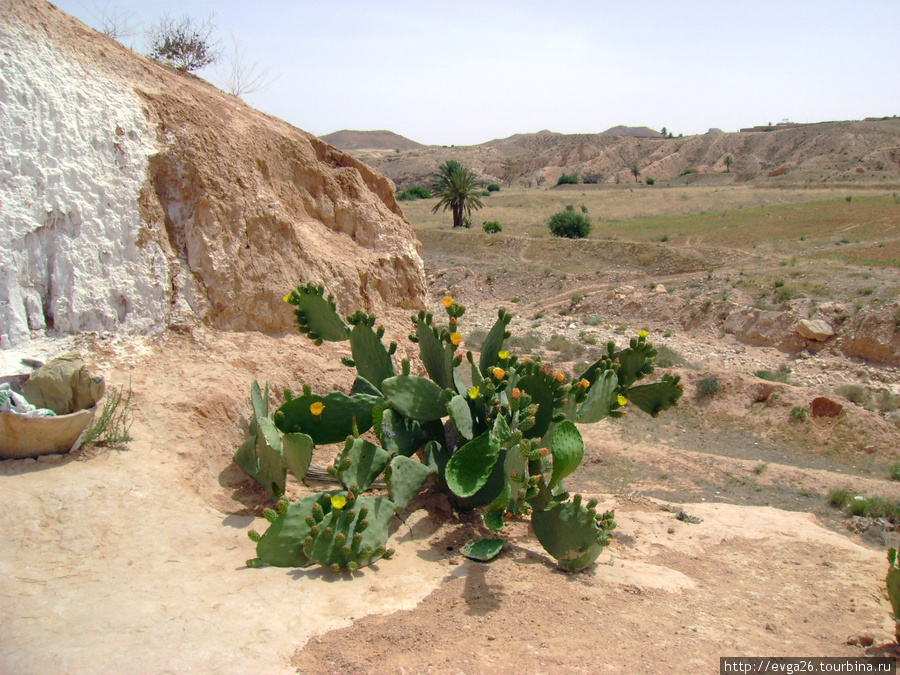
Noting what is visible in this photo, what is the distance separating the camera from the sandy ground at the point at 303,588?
288 centimetres

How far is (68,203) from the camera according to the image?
501 cm

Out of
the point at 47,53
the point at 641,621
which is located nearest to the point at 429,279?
the point at 47,53

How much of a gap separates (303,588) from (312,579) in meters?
0.12

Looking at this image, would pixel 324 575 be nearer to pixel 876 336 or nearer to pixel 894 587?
pixel 894 587

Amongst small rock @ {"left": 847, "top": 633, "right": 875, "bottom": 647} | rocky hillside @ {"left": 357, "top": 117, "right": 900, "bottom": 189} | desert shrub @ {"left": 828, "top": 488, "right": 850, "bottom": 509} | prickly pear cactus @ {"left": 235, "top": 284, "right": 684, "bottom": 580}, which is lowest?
desert shrub @ {"left": 828, "top": 488, "right": 850, "bottom": 509}

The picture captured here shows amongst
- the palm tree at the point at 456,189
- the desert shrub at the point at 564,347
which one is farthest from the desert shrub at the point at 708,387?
the palm tree at the point at 456,189

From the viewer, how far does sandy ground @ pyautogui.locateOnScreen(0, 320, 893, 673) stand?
288 cm

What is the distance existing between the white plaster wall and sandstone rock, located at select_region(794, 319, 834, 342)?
13.6 meters

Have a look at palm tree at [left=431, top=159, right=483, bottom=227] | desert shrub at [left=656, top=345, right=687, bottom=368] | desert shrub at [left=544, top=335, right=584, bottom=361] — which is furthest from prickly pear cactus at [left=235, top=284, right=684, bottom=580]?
palm tree at [left=431, top=159, right=483, bottom=227]

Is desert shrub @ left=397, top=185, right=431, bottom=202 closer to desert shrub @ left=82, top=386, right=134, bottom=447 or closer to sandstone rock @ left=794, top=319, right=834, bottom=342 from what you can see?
sandstone rock @ left=794, top=319, right=834, bottom=342

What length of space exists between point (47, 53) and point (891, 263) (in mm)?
20983

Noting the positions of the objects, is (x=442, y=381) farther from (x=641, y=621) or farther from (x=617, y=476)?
(x=617, y=476)

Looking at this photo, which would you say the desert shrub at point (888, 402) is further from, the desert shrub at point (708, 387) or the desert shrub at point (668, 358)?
the desert shrub at point (668, 358)

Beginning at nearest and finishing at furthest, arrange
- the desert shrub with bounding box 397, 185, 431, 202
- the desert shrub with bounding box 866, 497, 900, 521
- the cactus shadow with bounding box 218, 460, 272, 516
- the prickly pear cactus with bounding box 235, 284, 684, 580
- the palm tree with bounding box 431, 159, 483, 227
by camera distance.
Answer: the prickly pear cactus with bounding box 235, 284, 684, 580, the cactus shadow with bounding box 218, 460, 272, 516, the desert shrub with bounding box 866, 497, 900, 521, the palm tree with bounding box 431, 159, 483, 227, the desert shrub with bounding box 397, 185, 431, 202
